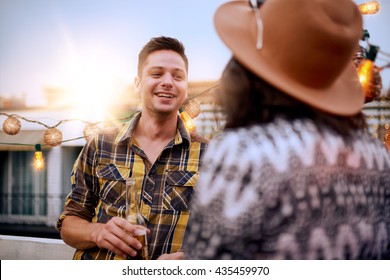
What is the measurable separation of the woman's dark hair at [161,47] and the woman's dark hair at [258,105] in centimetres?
92

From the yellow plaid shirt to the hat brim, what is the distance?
0.80 meters

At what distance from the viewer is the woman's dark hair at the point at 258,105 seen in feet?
2.32

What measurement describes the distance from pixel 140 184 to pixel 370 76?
1.12 m

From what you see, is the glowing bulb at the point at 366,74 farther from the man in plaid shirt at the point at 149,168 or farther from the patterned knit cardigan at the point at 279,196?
the patterned knit cardigan at the point at 279,196

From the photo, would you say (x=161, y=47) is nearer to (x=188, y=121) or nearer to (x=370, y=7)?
(x=188, y=121)

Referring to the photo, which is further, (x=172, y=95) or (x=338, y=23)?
(x=172, y=95)

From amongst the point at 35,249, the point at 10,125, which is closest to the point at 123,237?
the point at 10,125

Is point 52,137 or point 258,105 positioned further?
point 52,137

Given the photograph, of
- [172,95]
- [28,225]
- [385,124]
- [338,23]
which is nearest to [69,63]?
[172,95]

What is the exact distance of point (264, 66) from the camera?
0.70m

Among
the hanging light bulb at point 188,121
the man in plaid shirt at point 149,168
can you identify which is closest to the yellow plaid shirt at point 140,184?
the man in plaid shirt at point 149,168

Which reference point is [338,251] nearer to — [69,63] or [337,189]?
[337,189]

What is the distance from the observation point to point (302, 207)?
655mm
